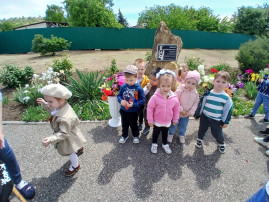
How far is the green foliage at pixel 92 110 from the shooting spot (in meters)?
3.87

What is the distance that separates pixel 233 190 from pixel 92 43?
1649 centimetres

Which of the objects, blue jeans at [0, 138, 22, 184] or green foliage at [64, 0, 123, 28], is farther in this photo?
green foliage at [64, 0, 123, 28]

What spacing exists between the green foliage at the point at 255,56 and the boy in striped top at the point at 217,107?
18.3 feet

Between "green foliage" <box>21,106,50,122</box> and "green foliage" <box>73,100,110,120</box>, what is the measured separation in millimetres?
695

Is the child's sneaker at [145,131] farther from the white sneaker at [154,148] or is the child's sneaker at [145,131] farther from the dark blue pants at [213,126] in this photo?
the dark blue pants at [213,126]

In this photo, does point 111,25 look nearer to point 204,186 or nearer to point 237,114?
point 237,114

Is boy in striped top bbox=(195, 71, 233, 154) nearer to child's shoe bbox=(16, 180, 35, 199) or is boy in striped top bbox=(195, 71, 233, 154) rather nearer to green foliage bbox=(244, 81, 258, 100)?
child's shoe bbox=(16, 180, 35, 199)

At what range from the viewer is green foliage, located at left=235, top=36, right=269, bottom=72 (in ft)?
22.0

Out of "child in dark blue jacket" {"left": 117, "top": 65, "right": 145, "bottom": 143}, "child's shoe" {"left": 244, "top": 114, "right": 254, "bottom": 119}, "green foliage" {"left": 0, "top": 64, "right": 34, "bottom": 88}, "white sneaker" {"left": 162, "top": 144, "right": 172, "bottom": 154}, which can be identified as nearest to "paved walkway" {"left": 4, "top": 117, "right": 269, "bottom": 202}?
"white sneaker" {"left": 162, "top": 144, "right": 172, "bottom": 154}

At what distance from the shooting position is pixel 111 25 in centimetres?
1608

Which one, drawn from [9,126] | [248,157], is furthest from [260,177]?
[9,126]

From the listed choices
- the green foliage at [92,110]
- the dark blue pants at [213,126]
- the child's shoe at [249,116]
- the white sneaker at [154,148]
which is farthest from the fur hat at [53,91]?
the child's shoe at [249,116]

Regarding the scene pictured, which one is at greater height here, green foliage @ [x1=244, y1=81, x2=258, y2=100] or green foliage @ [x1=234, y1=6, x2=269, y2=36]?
green foliage @ [x1=234, y1=6, x2=269, y2=36]

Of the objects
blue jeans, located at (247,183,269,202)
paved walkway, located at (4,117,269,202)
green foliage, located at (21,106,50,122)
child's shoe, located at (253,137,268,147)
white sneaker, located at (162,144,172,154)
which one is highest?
blue jeans, located at (247,183,269,202)
